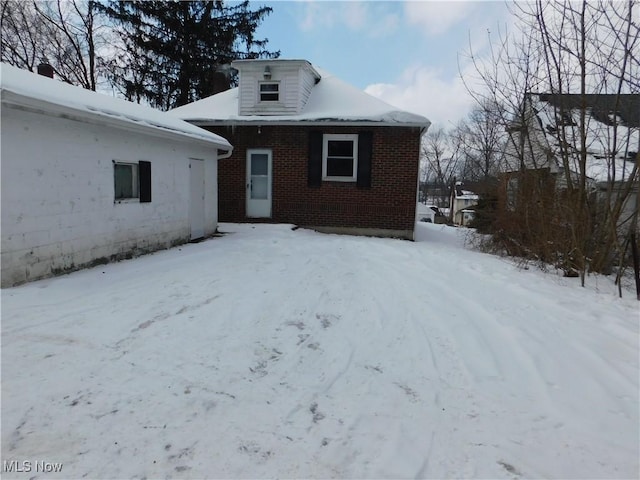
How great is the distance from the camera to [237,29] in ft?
73.0

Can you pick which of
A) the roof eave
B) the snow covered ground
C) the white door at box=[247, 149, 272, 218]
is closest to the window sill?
the roof eave

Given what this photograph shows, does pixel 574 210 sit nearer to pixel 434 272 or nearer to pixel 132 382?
pixel 434 272

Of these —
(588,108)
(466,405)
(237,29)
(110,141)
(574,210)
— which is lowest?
(466,405)

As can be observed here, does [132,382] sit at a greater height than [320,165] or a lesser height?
lesser

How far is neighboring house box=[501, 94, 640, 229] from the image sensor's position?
654cm

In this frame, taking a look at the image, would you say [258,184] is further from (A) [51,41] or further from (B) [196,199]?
(A) [51,41]

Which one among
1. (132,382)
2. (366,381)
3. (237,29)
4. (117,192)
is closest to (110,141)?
(117,192)

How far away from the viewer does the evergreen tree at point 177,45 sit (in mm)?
21156

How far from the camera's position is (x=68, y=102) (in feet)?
18.0

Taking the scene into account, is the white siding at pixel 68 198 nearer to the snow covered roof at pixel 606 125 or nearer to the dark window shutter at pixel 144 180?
the dark window shutter at pixel 144 180

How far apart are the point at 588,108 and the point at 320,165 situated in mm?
7034

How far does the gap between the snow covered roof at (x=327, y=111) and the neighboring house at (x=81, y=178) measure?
3.80 metres

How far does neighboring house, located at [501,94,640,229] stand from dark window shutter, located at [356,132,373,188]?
392 cm

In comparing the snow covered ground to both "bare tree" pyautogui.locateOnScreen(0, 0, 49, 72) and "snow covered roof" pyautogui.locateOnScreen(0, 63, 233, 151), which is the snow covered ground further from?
"bare tree" pyautogui.locateOnScreen(0, 0, 49, 72)
